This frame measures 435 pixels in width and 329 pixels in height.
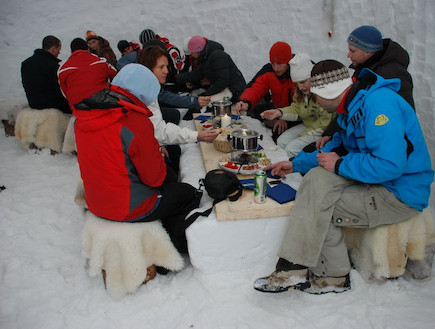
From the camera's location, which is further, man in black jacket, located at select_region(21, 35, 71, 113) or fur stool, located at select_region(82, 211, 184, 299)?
man in black jacket, located at select_region(21, 35, 71, 113)

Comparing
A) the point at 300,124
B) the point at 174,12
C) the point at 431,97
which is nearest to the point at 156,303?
the point at 300,124

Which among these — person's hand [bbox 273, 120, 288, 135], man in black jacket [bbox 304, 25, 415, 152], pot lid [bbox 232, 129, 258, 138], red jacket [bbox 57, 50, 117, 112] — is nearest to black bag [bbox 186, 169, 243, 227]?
pot lid [bbox 232, 129, 258, 138]

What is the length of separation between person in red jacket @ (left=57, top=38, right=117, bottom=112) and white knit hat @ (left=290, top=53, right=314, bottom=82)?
1594 mm

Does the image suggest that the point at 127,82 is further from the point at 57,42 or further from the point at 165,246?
the point at 57,42

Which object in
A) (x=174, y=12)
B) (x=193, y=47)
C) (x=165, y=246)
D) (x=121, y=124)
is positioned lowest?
(x=165, y=246)

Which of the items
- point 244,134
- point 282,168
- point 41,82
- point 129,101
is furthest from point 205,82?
point 129,101

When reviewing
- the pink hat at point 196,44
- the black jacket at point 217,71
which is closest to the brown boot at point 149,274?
the black jacket at point 217,71

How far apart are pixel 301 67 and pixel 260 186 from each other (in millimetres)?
1409

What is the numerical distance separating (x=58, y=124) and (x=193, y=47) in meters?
2.13

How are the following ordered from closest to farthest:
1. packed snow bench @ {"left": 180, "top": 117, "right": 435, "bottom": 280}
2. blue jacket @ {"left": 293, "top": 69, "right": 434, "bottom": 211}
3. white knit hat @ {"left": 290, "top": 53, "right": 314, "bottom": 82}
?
blue jacket @ {"left": 293, "top": 69, "right": 434, "bottom": 211} → packed snow bench @ {"left": 180, "top": 117, "right": 435, "bottom": 280} → white knit hat @ {"left": 290, "top": 53, "right": 314, "bottom": 82}

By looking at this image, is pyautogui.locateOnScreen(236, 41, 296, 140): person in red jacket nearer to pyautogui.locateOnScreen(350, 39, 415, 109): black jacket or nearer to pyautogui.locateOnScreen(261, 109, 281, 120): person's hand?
pyautogui.locateOnScreen(261, 109, 281, 120): person's hand

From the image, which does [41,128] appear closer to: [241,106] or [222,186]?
[241,106]

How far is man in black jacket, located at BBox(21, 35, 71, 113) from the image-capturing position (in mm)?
4801

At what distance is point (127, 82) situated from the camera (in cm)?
235
